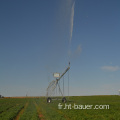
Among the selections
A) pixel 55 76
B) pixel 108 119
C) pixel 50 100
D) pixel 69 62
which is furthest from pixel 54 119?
pixel 55 76

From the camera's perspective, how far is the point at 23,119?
20547 millimetres

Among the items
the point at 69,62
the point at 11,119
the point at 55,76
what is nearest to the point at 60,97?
the point at 55,76

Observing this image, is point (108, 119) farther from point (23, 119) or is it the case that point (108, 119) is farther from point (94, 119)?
point (23, 119)

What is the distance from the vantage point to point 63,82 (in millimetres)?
49656

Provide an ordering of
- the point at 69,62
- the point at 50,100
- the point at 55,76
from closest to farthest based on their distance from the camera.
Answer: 1. the point at 69,62
2. the point at 50,100
3. the point at 55,76

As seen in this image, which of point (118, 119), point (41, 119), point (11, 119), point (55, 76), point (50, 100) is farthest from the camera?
point (55, 76)

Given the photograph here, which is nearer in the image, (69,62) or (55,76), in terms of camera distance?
(69,62)

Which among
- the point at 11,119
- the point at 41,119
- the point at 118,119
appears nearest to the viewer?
the point at 118,119

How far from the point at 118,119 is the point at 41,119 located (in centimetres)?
741

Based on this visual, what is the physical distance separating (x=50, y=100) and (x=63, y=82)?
5.41 meters

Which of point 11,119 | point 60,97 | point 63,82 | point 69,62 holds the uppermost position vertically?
point 69,62

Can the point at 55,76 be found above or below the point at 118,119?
above

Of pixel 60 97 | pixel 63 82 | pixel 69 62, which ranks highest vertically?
pixel 69 62

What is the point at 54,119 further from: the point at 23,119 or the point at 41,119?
the point at 23,119
